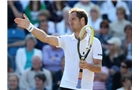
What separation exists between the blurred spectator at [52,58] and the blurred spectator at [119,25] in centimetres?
145

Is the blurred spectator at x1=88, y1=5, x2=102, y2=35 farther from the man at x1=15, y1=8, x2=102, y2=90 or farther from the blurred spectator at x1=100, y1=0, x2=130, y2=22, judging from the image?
the man at x1=15, y1=8, x2=102, y2=90

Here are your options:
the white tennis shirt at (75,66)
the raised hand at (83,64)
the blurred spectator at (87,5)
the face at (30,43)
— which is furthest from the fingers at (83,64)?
the blurred spectator at (87,5)

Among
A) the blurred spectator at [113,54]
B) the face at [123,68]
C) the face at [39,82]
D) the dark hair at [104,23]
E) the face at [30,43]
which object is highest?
the dark hair at [104,23]

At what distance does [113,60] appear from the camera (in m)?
10.1

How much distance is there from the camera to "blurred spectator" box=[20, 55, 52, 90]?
981 cm

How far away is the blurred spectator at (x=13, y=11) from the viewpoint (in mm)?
10797

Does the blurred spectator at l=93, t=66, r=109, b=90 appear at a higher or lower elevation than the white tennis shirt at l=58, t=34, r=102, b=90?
lower

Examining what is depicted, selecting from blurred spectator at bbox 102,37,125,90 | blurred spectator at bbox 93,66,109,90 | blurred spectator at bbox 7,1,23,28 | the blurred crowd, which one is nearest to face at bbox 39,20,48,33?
the blurred crowd

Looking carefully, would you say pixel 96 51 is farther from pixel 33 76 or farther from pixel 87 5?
pixel 87 5

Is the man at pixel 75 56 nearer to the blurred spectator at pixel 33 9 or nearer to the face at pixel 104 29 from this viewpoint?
the face at pixel 104 29

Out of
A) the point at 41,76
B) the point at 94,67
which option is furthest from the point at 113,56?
the point at 94,67

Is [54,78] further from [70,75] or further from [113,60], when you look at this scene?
[70,75]

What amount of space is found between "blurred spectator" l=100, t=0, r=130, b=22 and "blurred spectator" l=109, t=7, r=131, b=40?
4.8 inches

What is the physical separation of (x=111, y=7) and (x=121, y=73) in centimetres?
198
